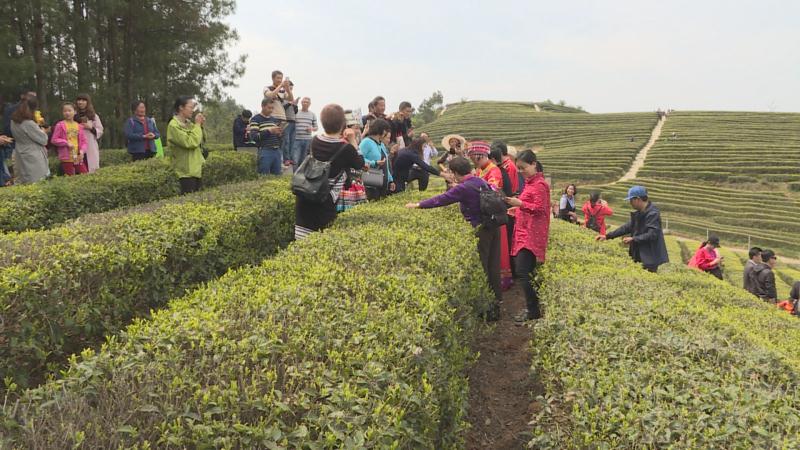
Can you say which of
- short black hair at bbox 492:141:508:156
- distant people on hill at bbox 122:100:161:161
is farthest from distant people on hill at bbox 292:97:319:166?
short black hair at bbox 492:141:508:156

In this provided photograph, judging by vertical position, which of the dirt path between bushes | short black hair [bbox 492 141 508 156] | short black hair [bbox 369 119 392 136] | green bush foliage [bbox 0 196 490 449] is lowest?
the dirt path between bushes

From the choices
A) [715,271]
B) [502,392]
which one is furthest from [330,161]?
[715,271]

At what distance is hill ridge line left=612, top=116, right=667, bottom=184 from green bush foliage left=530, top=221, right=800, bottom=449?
2059 inches

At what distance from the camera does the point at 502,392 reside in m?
4.53

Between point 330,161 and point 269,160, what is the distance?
5.93m

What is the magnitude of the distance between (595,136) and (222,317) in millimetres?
78379

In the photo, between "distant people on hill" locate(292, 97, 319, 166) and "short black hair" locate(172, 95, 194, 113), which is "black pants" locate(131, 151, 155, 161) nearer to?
"distant people on hill" locate(292, 97, 319, 166)

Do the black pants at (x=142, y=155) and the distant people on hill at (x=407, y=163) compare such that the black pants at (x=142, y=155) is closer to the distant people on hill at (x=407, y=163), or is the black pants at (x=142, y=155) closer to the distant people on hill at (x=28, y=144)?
the distant people on hill at (x=28, y=144)

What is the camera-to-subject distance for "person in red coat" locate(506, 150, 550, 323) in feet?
19.2

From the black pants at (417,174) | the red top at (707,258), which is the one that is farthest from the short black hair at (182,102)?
the red top at (707,258)

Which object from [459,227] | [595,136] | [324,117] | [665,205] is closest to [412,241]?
[459,227]

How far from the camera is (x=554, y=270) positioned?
18.0 ft

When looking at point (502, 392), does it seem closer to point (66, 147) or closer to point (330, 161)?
point (330, 161)

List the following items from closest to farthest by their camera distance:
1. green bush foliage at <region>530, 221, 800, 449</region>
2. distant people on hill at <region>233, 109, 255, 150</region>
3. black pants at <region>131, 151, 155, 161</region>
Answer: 1. green bush foliage at <region>530, 221, 800, 449</region>
2. black pants at <region>131, 151, 155, 161</region>
3. distant people on hill at <region>233, 109, 255, 150</region>
